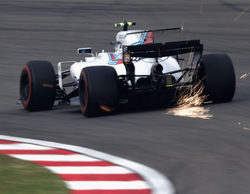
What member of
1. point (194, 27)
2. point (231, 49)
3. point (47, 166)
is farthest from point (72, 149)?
point (194, 27)

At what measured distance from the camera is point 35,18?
2628 centimetres

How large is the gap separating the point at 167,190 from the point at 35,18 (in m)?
20.3

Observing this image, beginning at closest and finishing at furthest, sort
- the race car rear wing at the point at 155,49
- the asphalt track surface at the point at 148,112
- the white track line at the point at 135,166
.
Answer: the white track line at the point at 135,166
the asphalt track surface at the point at 148,112
the race car rear wing at the point at 155,49

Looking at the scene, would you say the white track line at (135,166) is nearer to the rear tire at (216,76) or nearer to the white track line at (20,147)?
the white track line at (20,147)

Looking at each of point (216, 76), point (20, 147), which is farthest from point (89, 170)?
point (216, 76)

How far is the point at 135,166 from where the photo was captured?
7691 mm

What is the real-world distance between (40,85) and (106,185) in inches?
225

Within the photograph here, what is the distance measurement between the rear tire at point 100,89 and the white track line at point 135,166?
1.76 m

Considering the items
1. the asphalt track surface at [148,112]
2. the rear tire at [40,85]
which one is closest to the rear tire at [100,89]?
the asphalt track surface at [148,112]

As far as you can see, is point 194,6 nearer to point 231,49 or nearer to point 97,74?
point 231,49

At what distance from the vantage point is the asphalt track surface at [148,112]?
777 centimetres

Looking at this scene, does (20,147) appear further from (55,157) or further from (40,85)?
(40,85)

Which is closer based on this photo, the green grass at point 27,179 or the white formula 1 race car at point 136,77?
the green grass at point 27,179

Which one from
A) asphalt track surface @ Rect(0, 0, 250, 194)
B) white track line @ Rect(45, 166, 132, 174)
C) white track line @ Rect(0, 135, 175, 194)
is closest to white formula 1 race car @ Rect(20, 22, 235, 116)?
asphalt track surface @ Rect(0, 0, 250, 194)
